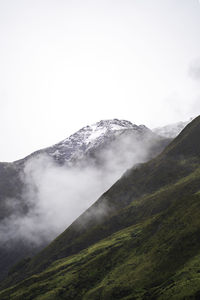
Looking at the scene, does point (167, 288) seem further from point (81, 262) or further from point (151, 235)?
point (81, 262)

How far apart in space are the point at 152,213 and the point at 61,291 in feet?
297

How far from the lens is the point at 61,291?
397ft

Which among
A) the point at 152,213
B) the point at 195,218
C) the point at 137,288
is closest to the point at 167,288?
the point at 137,288

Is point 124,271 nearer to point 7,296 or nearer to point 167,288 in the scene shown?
point 167,288

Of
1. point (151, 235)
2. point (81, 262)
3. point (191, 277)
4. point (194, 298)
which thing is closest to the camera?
point (194, 298)

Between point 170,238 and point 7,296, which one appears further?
point 7,296

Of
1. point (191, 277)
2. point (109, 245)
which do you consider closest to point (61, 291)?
point (109, 245)

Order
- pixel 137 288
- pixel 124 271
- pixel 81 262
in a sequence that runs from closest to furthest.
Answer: pixel 137 288, pixel 124 271, pixel 81 262

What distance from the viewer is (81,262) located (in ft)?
488

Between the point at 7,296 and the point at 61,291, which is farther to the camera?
the point at 7,296

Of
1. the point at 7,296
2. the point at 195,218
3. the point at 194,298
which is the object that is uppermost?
the point at 7,296

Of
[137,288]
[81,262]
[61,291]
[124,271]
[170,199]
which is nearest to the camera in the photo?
[137,288]

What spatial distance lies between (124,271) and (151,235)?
92.4 feet

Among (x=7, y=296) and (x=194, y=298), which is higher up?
(x=7, y=296)
